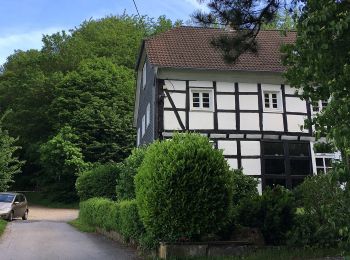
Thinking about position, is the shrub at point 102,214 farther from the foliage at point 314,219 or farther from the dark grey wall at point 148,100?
the foliage at point 314,219

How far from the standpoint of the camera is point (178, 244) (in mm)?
9930

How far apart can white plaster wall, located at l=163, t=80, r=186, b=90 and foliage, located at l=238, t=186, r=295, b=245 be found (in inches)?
479

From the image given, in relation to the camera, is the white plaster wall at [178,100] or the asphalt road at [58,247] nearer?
the asphalt road at [58,247]

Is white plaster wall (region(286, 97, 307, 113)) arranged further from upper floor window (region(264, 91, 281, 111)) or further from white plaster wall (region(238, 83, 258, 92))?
white plaster wall (region(238, 83, 258, 92))

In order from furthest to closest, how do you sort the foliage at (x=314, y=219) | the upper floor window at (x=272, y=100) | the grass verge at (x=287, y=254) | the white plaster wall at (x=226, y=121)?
1. the upper floor window at (x=272, y=100)
2. the white plaster wall at (x=226, y=121)
3. the foliage at (x=314, y=219)
4. the grass verge at (x=287, y=254)

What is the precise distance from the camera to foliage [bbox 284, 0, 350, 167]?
17.3ft

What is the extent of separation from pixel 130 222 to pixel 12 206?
14.4m

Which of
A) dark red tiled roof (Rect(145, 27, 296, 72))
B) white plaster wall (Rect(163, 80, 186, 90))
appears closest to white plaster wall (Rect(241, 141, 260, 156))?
dark red tiled roof (Rect(145, 27, 296, 72))

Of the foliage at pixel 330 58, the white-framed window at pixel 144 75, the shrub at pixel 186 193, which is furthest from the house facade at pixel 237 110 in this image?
the foliage at pixel 330 58

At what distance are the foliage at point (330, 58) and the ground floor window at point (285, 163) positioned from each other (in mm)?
17373

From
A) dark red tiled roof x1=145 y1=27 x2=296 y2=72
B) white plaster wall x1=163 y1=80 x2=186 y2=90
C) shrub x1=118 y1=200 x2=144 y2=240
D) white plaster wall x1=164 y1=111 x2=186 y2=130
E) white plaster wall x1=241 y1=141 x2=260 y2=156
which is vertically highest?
dark red tiled roof x1=145 y1=27 x2=296 y2=72

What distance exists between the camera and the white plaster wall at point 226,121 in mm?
23125

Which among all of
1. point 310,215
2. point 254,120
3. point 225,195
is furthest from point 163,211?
point 254,120

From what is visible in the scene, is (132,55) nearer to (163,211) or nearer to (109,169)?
(109,169)
